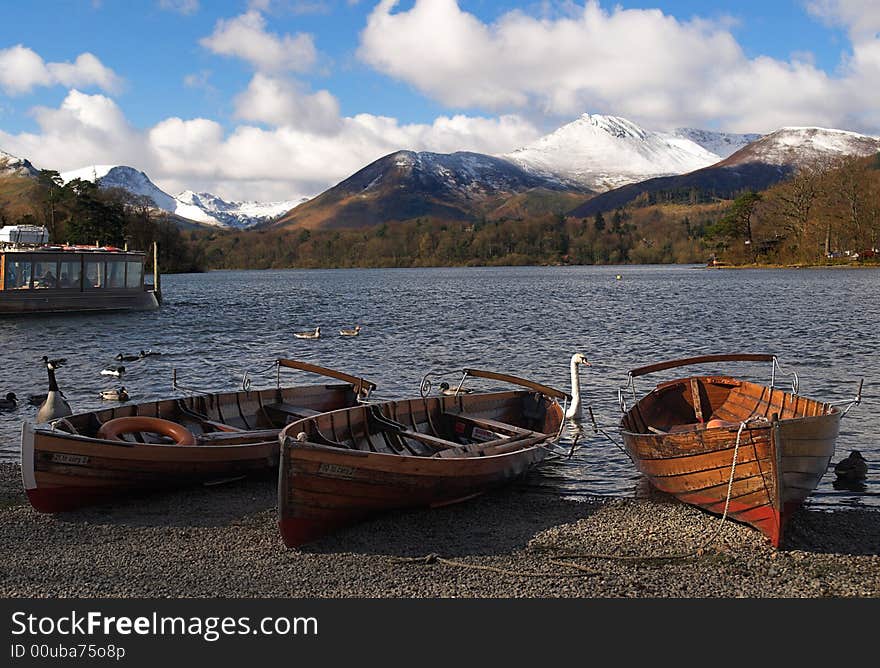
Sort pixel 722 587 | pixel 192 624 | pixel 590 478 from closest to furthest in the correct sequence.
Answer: pixel 192 624, pixel 722 587, pixel 590 478

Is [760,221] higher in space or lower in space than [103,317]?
higher

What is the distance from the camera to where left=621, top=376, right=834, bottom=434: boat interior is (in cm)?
1502

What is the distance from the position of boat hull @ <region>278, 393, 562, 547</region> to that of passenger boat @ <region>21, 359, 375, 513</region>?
2.03m

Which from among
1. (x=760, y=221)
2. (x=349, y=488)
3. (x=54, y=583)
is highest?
(x=760, y=221)

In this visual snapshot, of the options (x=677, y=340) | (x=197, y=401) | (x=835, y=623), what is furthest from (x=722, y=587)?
(x=677, y=340)

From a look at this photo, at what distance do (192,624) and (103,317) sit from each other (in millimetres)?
50634

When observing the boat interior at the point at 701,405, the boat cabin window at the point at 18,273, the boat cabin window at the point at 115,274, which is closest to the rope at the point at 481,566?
the boat interior at the point at 701,405

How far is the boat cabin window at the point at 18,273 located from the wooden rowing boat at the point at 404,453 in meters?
43.8

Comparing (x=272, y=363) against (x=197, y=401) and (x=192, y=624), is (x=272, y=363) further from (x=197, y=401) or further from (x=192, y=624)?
(x=192, y=624)

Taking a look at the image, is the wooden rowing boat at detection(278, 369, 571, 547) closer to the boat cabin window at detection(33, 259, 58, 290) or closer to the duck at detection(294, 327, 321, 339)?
the duck at detection(294, 327, 321, 339)

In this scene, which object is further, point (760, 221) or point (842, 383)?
point (760, 221)

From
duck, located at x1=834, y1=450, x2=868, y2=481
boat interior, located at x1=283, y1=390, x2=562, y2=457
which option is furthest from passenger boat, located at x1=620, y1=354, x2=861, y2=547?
boat interior, located at x1=283, y1=390, x2=562, y2=457

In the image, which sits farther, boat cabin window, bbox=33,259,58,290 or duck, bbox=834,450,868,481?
boat cabin window, bbox=33,259,58,290

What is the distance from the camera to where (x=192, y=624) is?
8.32 metres
